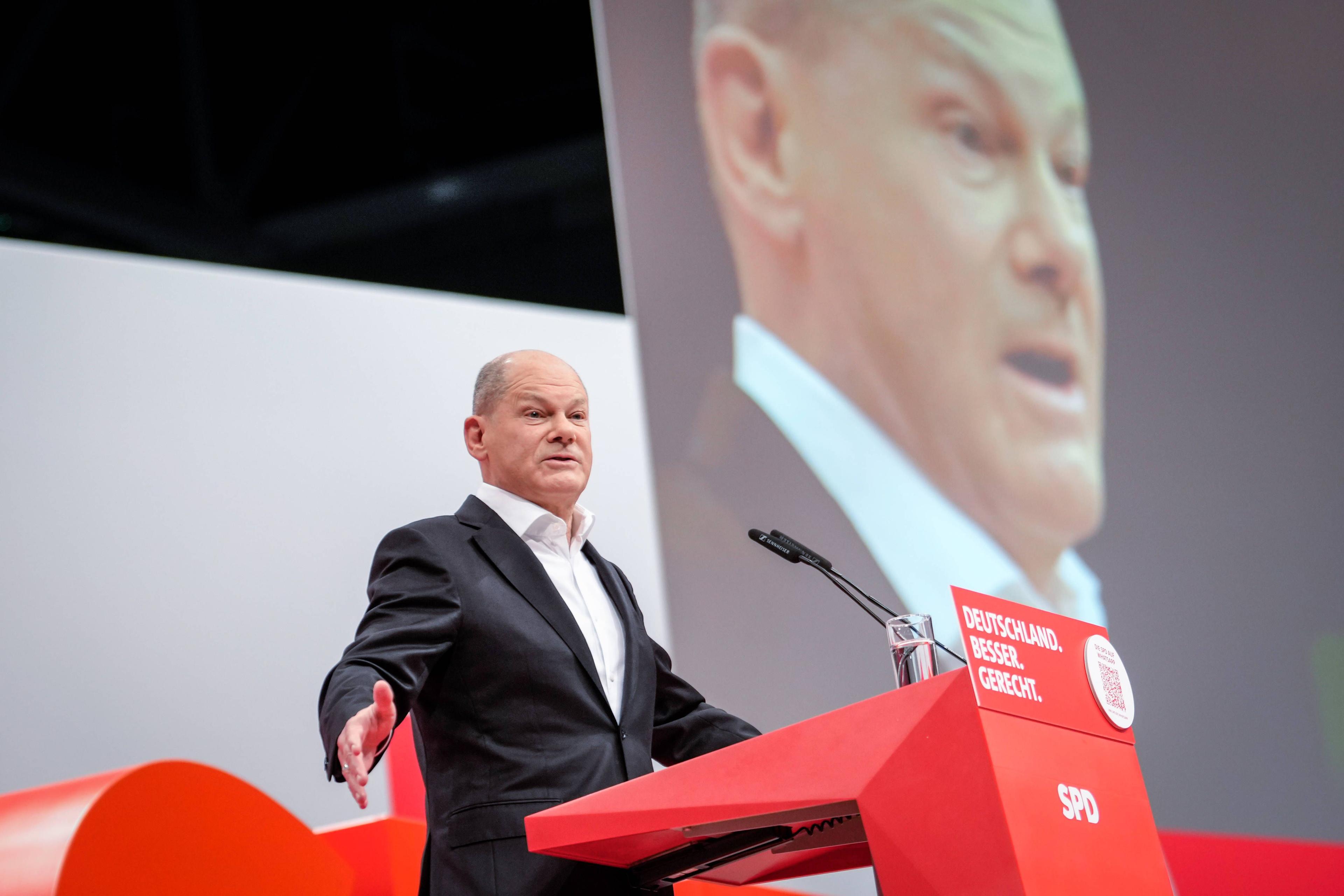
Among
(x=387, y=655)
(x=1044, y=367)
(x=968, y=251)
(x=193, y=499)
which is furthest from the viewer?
(x=968, y=251)

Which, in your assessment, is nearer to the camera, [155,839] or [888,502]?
[155,839]

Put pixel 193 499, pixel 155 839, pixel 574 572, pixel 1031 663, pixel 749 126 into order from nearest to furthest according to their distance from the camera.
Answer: pixel 1031 663 → pixel 155 839 → pixel 574 572 → pixel 193 499 → pixel 749 126

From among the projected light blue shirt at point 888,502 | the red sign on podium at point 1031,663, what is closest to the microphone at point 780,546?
the red sign on podium at point 1031,663

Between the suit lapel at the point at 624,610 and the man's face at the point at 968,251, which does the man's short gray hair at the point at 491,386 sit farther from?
the man's face at the point at 968,251

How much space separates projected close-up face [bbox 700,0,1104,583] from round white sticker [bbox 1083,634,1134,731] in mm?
2046

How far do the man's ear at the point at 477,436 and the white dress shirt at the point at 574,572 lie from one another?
5cm

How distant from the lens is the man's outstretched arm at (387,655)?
1.37 m

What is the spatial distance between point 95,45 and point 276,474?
3407 mm

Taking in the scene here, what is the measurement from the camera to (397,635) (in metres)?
1.61

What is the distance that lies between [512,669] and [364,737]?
0.34 metres

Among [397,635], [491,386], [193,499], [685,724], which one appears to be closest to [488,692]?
[397,635]

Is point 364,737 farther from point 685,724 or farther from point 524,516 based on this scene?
point 685,724

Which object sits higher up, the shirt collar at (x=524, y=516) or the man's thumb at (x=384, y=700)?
the shirt collar at (x=524, y=516)

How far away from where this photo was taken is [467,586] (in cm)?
173
